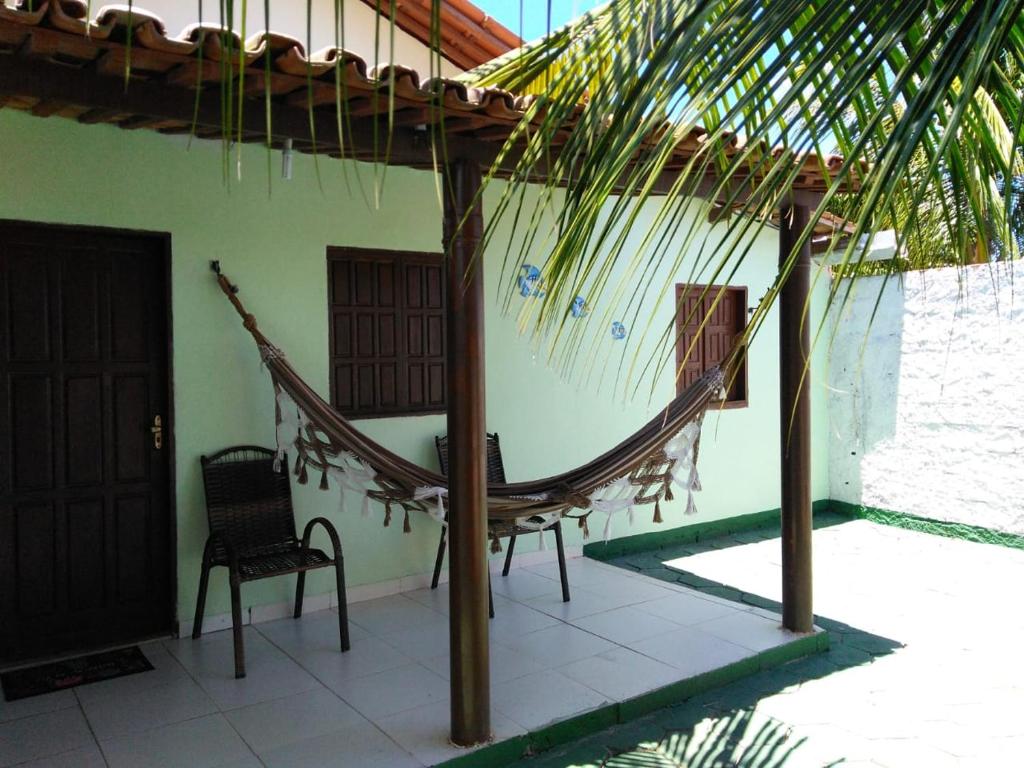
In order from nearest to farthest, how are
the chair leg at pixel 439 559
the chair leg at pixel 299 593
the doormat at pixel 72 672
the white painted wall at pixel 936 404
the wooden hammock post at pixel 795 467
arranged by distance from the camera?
the doormat at pixel 72 672 < the wooden hammock post at pixel 795 467 < the chair leg at pixel 299 593 < the chair leg at pixel 439 559 < the white painted wall at pixel 936 404

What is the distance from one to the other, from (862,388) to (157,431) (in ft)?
16.7

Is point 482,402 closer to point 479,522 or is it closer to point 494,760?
point 479,522

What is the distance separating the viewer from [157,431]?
3.70 metres

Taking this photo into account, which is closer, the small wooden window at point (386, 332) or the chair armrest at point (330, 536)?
the chair armrest at point (330, 536)

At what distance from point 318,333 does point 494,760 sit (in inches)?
88.0

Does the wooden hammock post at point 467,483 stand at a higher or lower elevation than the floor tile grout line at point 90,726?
higher

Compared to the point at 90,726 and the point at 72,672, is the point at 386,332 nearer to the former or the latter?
the point at 72,672

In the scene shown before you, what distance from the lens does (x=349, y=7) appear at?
15.3 ft

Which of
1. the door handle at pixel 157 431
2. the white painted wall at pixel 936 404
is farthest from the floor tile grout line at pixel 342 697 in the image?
the white painted wall at pixel 936 404

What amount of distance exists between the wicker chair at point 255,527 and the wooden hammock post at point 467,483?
0.93 meters

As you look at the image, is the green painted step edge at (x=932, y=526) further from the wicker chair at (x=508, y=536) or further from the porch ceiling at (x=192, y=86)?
the porch ceiling at (x=192, y=86)

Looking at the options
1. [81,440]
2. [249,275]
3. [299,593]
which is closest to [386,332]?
[249,275]

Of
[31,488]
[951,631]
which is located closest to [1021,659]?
[951,631]

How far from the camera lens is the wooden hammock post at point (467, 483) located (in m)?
2.70
